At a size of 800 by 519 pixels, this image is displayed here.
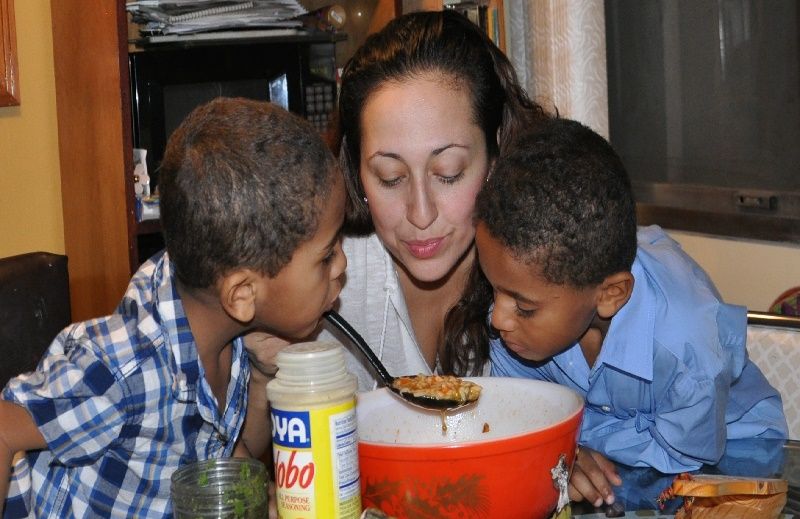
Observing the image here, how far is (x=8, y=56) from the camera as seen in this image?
7.43 feet

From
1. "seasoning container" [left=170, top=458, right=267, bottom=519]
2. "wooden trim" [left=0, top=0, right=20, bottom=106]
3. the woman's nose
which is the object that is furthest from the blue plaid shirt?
"wooden trim" [left=0, top=0, right=20, bottom=106]

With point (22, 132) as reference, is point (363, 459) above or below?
below

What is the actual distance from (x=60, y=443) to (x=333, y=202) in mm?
381

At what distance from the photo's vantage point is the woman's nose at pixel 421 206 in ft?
4.44

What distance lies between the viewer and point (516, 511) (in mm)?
908

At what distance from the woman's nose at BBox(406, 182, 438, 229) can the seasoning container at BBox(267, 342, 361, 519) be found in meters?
0.53

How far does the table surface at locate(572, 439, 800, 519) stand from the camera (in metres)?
0.96

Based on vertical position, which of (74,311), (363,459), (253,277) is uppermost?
(253,277)

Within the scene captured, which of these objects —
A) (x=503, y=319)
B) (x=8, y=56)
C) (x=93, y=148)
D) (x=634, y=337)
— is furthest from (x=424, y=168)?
(x=8, y=56)

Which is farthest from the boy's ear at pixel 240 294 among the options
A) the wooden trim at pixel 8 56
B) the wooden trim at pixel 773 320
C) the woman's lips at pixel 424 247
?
the wooden trim at pixel 8 56

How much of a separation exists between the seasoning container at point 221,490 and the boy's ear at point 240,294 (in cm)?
24

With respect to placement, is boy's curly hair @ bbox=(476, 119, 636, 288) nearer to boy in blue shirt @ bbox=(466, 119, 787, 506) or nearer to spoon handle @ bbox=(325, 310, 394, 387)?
boy in blue shirt @ bbox=(466, 119, 787, 506)

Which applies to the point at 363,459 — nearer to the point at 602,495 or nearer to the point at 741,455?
the point at 602,495

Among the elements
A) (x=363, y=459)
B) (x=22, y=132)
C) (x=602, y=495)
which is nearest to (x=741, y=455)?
(x=602, y=495)
